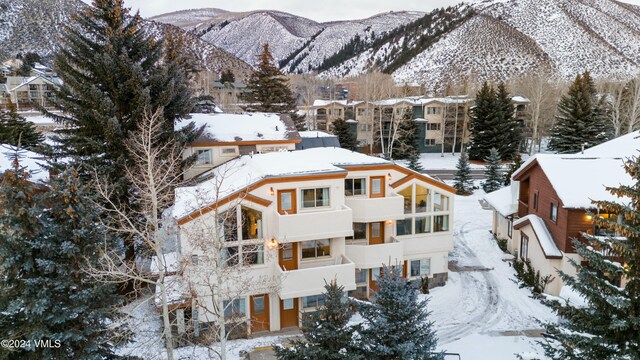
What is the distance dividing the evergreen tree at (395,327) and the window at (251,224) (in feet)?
24.9

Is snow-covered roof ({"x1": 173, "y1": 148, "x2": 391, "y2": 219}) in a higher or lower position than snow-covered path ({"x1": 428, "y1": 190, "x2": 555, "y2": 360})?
higher

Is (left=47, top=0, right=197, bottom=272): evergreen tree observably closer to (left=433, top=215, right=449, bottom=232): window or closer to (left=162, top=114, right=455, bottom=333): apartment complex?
(left=162, top=114, right=455, bottom=333): apartment complex

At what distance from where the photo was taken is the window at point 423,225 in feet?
71.2

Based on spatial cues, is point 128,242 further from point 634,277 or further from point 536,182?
point 536,182

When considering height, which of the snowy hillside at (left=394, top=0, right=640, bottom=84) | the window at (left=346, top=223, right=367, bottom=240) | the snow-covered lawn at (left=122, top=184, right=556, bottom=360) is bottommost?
the snow-covered lawn at (left=122, top=184, right=556, bottom=360)

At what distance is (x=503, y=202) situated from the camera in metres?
28.0

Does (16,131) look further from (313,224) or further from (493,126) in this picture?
(493,126)

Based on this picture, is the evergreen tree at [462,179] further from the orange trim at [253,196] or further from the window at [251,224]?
the window at [251,224]

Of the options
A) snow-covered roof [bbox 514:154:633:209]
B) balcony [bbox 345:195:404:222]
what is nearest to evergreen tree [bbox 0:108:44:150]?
balcony [bbox 345:195:404:222]

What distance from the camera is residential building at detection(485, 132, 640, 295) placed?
1923 centimetres

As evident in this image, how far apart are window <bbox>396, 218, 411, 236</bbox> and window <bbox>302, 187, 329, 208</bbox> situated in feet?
15.7

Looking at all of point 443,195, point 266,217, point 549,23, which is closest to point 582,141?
point 443,195

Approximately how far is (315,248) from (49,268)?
10508 mm
